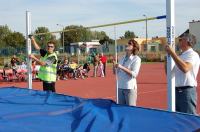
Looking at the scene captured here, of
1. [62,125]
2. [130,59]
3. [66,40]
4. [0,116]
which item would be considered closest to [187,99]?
[130,59]

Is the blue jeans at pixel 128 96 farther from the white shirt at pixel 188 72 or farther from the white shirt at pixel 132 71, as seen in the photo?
the white shirt at pixel 188 72

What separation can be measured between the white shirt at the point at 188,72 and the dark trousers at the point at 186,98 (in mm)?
67

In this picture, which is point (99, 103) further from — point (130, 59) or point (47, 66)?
point (47, 66)

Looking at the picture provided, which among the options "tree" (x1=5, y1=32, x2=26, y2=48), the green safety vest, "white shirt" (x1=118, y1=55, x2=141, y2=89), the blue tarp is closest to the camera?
the blue tarp

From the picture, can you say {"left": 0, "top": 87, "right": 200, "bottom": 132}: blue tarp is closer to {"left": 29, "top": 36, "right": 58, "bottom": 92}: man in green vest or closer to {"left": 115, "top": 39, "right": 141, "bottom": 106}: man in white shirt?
{"left": 115, "top": 39, "right": 141, "bottom": 106}: man in white shirt

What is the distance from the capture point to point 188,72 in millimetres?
4492

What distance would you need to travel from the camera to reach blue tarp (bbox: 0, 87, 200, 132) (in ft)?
9.86

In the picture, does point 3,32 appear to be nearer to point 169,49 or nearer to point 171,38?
point 171,38

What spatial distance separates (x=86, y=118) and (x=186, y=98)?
1.72m

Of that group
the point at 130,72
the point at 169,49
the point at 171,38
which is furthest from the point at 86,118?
the point at 130,72

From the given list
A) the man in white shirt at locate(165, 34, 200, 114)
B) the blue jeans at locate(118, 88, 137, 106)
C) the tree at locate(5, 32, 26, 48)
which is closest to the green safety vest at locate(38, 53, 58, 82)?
the blue jeans at locate(118, 88, 137, 106)

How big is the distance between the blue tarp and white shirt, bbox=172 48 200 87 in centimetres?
110

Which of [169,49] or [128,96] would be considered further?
[128,96]

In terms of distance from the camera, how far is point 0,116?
3.37m
